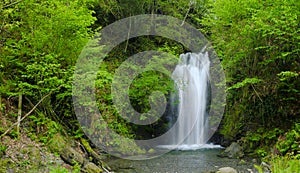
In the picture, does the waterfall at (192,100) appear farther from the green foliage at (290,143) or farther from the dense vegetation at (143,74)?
the green foliage at (290,143)

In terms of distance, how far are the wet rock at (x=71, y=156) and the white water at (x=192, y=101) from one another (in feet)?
18.9

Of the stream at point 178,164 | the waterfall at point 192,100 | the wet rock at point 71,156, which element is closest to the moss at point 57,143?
the wet rock at point 71,156

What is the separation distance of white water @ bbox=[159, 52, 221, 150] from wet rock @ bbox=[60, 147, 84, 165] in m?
5.76

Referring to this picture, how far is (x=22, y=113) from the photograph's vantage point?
7316mm

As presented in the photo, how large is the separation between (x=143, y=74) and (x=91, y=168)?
449 cm

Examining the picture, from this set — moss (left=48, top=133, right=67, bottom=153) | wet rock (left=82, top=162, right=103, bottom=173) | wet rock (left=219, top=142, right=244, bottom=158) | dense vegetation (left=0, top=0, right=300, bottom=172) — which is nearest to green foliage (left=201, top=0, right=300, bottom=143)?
dense vegetation (left=0, top=0, right=300, bottom=172)

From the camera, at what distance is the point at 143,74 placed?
10617 mm

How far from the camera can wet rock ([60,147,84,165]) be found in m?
6.77

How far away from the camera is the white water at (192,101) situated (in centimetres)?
1277

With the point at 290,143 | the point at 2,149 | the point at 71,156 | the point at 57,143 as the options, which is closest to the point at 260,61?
the point at 290,143

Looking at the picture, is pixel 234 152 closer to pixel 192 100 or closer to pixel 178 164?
pixel 178 164

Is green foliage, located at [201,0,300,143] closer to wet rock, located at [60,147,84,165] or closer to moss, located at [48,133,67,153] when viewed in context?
wet rock, located at [60,147,84,165]

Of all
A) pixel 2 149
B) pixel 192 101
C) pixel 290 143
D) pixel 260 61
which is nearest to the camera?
pixel 2 149

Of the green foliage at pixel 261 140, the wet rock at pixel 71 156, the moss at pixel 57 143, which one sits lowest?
the green foliage at pixel 261 140
